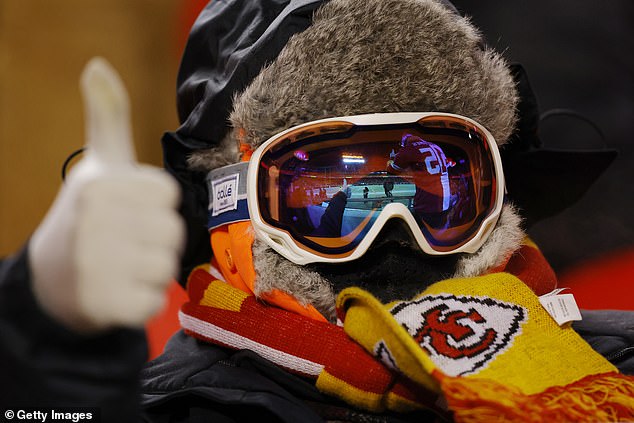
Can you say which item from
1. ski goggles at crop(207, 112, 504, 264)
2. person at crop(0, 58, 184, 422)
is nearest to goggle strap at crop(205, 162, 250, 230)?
ski goggles at crop(207, 112, 504, 264)

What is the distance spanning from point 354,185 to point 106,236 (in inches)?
18.5

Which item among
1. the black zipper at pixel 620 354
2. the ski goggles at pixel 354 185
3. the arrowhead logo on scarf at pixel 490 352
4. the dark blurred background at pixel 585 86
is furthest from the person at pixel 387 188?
the dark blurred background at pixel 585 86

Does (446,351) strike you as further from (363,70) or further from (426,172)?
(363,70)

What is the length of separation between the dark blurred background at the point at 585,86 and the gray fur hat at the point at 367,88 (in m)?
0.61

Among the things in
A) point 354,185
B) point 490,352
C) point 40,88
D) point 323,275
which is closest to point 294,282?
point 323,275

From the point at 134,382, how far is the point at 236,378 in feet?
1.16

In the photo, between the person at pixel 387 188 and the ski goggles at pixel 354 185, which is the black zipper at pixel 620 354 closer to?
the ski goggles at pixel 354 185

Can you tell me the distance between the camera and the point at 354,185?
97 cm

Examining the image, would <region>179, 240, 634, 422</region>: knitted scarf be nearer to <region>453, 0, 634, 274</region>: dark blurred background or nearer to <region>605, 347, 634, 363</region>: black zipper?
<region>605, 347, 634, 363</region>: black zipper

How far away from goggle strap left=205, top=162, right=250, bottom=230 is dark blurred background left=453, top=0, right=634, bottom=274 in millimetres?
778

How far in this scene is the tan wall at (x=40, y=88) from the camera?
1816 millimetres

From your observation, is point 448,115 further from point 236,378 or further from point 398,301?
point 236,378

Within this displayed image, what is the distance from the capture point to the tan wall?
182 centimetres

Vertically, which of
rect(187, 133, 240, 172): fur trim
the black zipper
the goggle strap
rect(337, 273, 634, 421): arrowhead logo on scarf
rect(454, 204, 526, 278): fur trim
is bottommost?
the black zipper
